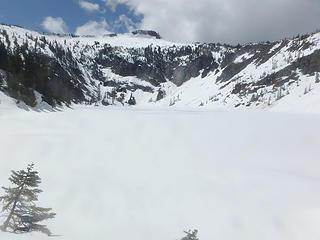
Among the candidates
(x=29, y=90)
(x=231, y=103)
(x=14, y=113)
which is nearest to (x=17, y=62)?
(x=29, y=90)

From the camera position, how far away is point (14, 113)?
4244 cm

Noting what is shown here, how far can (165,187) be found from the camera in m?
19.1

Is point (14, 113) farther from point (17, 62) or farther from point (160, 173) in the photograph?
point (160, 173)

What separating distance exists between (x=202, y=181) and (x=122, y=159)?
7214 millimetres

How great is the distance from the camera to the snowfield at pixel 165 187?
50.1 feet

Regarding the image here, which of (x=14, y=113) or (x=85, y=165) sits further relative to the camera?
(x=14, y=113)

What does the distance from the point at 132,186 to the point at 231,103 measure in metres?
162

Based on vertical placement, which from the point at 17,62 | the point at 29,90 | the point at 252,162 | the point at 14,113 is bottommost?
the point at 252,162

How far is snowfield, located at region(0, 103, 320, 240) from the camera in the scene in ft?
50.1

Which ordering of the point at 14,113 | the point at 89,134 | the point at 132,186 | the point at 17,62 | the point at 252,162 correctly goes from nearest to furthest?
the point at 132,186
the point at 252,162
the point at 89,134
the point at 14,113
the point at 17,62

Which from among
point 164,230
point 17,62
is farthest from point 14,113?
point 164,230

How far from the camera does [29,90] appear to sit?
54531 millimetres

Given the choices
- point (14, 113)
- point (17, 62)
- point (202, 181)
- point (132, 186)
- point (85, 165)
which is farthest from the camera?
point (17, 62)

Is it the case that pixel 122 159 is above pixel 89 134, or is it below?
below
